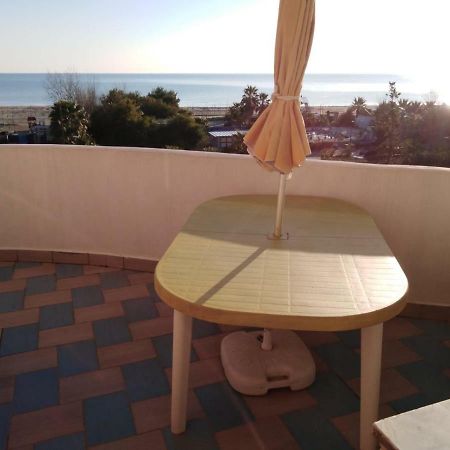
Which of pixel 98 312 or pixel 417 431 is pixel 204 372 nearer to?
pixel 98 312

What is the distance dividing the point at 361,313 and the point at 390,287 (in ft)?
0.80

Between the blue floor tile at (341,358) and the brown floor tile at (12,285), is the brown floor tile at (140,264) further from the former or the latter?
the blue floor tile at (341,358)

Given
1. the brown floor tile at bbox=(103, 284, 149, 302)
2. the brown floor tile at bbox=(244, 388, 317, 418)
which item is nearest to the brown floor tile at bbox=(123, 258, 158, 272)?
the brown floor tile at bbox=(103, 284, 149, 302)

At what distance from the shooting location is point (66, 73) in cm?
4484

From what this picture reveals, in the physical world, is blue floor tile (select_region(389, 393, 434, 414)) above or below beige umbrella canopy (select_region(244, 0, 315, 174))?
below

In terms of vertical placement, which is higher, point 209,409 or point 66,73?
point 66,73

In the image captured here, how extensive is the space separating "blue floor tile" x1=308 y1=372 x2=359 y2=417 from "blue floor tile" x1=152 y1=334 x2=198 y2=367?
676 mm

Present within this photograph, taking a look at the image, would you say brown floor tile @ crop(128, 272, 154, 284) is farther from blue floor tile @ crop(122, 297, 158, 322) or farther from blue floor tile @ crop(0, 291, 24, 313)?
blue floor tile @ crop(0, 291, 24, 313)

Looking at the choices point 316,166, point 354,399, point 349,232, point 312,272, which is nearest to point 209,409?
point 354,399

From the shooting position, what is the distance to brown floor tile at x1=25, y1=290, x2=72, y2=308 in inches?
112

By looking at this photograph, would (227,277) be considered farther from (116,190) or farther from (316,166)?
(116,190)

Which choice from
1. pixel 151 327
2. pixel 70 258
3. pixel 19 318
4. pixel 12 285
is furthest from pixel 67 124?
pixel 151 327

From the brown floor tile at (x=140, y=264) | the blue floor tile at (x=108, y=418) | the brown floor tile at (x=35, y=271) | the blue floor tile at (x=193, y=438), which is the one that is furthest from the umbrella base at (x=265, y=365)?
the brown floor tile at (x=35, y=271)

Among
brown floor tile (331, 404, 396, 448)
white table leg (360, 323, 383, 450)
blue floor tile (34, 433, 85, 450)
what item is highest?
white table leg (360, 323, 383, 450)
